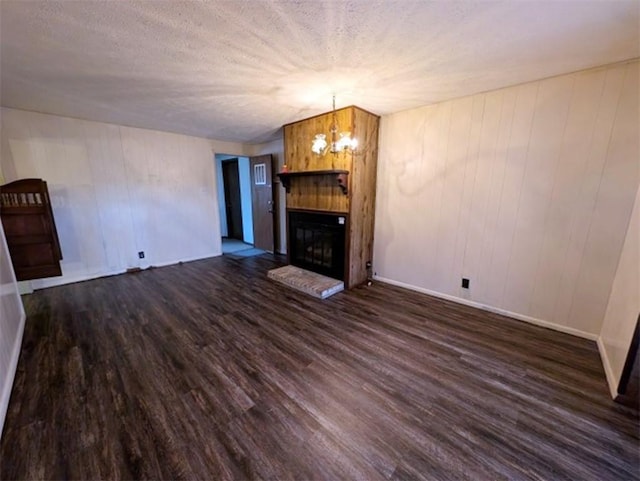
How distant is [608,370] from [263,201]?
523cm

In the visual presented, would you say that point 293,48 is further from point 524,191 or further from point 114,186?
point 114,186

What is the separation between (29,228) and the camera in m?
2.99

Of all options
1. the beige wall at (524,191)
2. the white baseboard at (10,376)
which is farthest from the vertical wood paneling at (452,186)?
the white baseboard at (10,376)

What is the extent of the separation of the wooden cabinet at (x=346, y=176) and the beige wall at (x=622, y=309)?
2446mm

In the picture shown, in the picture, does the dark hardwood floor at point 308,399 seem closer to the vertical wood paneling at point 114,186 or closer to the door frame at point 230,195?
the vertical wood paneling at point 114,186

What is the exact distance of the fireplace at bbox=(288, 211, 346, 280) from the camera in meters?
3.55

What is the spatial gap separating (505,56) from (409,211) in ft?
5.92

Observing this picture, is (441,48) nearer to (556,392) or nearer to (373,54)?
(373,54)

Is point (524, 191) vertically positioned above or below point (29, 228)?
above

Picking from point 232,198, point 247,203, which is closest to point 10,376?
point 247,203

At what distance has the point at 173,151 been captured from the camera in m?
4.51

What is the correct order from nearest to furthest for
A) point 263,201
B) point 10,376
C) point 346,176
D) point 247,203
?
point 10,376
point 346,176
point 263,201
point 247,203

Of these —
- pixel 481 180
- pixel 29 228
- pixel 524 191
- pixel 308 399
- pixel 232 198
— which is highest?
pixel 481 180

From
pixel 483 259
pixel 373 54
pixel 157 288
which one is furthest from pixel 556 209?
pixel 157 288
